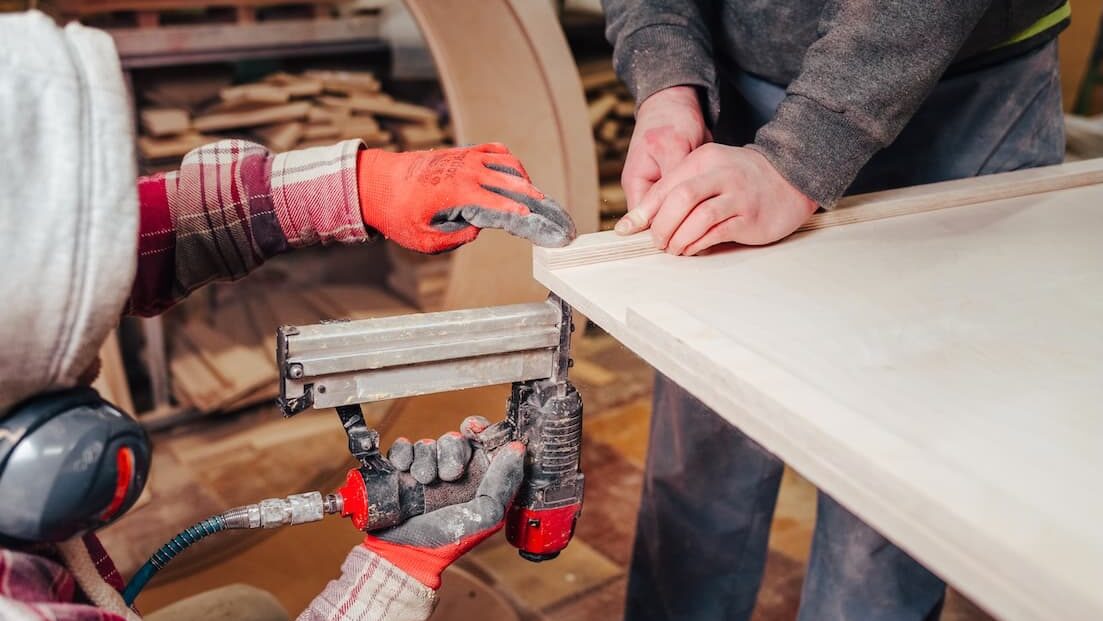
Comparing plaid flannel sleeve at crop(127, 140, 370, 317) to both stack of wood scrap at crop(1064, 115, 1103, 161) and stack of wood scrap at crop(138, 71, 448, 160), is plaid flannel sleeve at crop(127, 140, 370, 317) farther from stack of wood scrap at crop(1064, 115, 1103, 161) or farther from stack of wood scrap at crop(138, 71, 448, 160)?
stack of wood scrap at crop(1064, 115, 1103, 161)

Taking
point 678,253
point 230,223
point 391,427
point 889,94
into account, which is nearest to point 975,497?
point 678,253

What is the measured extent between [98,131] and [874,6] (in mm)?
914

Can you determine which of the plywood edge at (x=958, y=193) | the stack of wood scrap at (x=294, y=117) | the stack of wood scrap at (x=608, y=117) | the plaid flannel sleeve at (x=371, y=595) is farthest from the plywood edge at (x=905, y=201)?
the stack of wood scrap at (x=608, y=117)

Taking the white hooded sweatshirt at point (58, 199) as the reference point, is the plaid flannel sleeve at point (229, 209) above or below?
below

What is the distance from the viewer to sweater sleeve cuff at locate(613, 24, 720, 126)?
1.33 meters

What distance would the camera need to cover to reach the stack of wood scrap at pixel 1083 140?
2.23 m

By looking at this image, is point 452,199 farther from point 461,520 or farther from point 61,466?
point 61,466

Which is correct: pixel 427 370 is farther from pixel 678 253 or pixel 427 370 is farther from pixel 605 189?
pixel 605 189

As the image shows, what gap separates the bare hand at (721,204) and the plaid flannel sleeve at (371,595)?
487mm

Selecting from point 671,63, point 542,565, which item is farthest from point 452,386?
point 542,565

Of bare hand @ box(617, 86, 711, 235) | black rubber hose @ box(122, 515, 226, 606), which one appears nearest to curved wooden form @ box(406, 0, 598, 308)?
bare hand @ box(617, 86, 711, 235)

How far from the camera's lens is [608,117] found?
309 centimetres

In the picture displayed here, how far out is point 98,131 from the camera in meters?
0.63

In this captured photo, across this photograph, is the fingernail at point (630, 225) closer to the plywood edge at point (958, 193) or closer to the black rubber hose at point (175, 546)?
the plywood edge at point (958, 193)
